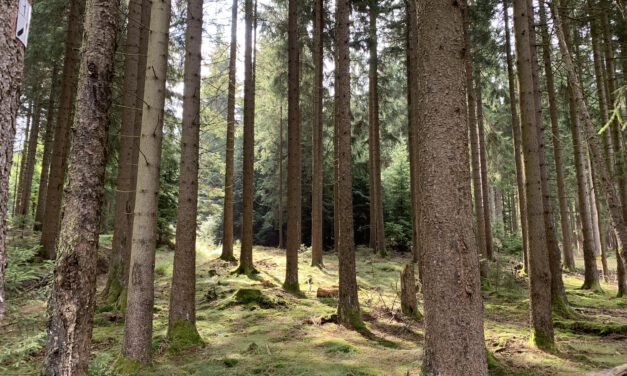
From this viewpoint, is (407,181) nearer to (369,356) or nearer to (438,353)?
(369,356)

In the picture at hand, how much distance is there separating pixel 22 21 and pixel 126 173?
25.2ft

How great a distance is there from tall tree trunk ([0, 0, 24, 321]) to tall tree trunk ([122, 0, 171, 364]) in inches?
138

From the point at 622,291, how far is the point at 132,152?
14.4 metres

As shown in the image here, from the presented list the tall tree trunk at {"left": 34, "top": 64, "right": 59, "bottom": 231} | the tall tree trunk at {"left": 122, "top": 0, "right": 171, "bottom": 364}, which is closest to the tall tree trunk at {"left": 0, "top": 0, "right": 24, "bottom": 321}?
the tall tree trunk at {"left": 122, "top": 0, "right": 171, "bottom": 364}

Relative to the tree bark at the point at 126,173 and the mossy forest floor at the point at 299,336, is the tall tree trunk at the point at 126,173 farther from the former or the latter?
the mossy forest floor at the point at 299,336

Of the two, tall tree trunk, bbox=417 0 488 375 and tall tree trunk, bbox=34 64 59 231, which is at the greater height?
tall tree trunk, bbox=34 64 59 231

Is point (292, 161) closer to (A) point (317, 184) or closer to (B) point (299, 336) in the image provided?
(A) point (317, 184)

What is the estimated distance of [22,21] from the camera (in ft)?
8.22

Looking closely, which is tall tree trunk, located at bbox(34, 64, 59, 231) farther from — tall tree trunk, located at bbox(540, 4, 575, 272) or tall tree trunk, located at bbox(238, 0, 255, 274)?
tall tree trunk, located at bbox(540, 4, 575, 272)

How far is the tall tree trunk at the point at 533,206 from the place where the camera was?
649 centimetres

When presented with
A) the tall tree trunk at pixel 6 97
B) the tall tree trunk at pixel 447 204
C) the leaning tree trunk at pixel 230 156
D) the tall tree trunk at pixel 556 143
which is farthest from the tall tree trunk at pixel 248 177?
the tall tree trunk at pixel 6 97

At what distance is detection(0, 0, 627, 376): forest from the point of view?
334 cm

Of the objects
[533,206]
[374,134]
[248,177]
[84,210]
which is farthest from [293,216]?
[374,134]

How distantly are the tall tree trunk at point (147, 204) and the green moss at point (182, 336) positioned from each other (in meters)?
1.01
